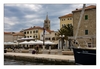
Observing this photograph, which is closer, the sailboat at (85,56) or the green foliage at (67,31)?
the sailboat at (85,56)

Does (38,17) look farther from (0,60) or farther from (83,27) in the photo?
(83,27)

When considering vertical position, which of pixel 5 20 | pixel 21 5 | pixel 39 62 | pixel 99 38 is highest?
pixel 21 5

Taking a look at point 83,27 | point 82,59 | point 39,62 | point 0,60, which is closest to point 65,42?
point 83,27

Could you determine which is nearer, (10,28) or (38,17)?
(10,28)

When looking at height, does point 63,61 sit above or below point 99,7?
below

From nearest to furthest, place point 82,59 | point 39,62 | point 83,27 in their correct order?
point 82,59
point 39,62
point 83,27

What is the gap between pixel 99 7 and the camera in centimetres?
944

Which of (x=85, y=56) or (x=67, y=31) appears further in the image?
(x=67, y=31)

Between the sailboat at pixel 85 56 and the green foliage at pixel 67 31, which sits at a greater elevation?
the green foliage at pixel 67 31

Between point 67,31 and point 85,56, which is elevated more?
point 67,31

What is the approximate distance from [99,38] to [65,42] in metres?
15.2

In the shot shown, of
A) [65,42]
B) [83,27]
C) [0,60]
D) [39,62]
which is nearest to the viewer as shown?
[0,60]

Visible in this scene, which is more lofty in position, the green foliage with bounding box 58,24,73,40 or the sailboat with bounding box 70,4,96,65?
the green foliage with bounding box 58,24,73,40

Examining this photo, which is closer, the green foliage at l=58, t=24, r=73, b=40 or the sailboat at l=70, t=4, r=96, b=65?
the sailboat at l=70, t=4, r=96, b=65
